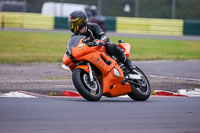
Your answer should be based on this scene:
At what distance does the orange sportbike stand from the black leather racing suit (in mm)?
83

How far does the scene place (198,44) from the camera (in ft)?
88.9

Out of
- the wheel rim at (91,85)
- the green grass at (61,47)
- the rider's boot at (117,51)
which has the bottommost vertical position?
the green grass at (61,47)

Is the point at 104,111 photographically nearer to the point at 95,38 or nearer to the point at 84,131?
the point at 84,131

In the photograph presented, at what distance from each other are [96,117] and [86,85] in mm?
1229

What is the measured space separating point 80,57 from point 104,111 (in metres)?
1.16

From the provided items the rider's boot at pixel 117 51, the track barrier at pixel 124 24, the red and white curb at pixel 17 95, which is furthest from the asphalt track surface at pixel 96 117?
the track barrier at pixel 124 24

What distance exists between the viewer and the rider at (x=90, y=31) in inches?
284

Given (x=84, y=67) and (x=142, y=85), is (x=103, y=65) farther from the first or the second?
(x=142, y=85)

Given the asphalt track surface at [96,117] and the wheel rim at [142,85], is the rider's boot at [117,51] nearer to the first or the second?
the wheel rim at [142,85]

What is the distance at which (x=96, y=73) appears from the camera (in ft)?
23.7

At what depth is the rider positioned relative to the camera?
7219mm

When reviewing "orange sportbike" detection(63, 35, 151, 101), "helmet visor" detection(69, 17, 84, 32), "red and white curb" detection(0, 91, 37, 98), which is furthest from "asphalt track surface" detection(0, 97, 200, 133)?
"helmet visor" detection(69, 17, 84, 32)

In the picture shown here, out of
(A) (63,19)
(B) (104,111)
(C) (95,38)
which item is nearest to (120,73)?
(C) (95,38)

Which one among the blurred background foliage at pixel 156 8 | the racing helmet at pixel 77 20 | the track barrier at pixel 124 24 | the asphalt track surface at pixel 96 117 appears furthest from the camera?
the blurred background foliage at pixel 156 8
